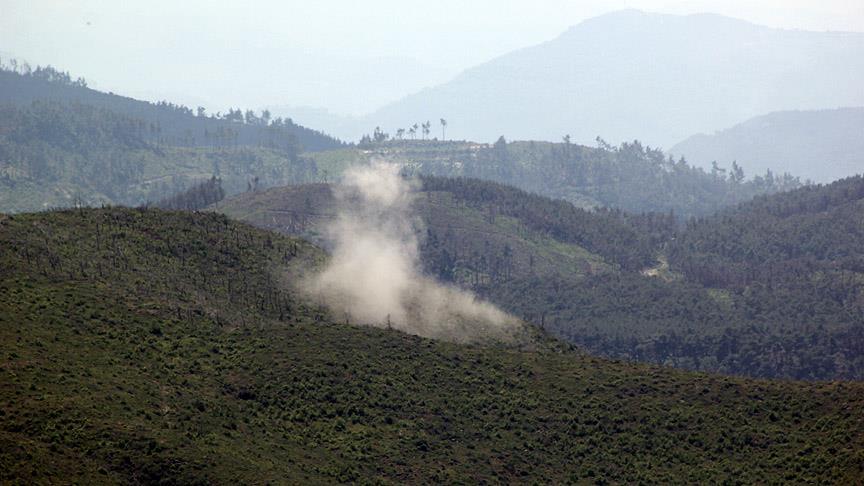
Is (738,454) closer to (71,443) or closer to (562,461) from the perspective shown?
(562,461)

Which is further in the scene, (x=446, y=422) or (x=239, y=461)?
(x=446, y=422)

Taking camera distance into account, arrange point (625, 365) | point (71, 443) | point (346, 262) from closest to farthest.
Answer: point (71, 443), point (625, 365), point (346, 262)

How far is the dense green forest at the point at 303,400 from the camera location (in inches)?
3391

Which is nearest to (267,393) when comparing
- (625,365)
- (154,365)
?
(154,365)

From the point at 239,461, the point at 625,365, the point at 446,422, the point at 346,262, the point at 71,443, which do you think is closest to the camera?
the point at 71,443

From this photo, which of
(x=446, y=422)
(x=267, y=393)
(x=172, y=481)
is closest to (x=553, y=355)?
(x=446, y=422)

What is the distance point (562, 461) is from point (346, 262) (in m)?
74.5

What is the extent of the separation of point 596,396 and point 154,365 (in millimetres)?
45063

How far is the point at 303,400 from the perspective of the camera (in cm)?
10588

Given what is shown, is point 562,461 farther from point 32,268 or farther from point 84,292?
point 32,268

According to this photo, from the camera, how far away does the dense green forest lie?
8612 cm

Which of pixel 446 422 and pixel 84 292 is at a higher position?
pixel 84 292

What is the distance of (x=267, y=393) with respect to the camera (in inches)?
4131

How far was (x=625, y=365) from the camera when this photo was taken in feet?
405
